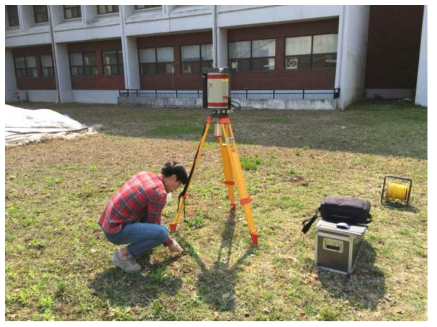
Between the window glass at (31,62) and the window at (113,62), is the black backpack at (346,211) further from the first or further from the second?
the window glass at (31,62)

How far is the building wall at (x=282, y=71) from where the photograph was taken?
51.2 ft

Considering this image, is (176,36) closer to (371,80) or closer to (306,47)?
(306,47)

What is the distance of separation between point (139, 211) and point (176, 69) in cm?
1774

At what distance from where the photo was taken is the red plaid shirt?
286 cm

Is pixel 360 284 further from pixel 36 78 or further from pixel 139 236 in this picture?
pixel 36 78

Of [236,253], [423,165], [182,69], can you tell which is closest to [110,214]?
[236,253]

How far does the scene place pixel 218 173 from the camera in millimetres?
5910

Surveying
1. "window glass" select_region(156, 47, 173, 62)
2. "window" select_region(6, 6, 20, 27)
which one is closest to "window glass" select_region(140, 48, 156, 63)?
"window glass" select_region(156, 47, 173, 62)

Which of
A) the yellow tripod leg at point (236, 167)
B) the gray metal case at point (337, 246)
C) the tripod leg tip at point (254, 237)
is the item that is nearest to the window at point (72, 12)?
the yellow tripod leg at point (236, 167)

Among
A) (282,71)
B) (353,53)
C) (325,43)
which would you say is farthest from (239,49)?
(353,53)

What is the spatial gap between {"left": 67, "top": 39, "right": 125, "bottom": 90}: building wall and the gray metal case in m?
20.5

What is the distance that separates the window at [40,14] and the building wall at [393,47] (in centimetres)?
2140

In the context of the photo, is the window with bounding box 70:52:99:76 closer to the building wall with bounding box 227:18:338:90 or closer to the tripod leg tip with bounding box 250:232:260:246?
the building wall with bounding box 227:18:338:90

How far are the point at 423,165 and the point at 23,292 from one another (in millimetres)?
6339
